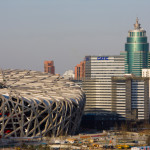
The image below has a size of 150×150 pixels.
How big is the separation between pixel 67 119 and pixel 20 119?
51.3 feet

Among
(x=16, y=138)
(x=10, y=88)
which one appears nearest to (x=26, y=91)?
(x=10, y=88)

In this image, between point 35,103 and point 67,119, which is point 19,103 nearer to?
point 35,103

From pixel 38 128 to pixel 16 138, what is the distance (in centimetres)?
809

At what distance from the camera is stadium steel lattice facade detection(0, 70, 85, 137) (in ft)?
537

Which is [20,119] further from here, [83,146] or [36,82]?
[36,82]

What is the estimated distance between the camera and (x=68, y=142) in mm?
165000

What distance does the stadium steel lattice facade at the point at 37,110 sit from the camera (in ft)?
537

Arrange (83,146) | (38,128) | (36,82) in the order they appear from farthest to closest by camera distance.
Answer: (36,82)
(38,128)
(83,146)

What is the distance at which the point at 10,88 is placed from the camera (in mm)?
178625

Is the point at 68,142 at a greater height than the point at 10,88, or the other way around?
the point at 10,88

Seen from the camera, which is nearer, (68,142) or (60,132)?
(68,142)

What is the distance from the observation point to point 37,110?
167000mm

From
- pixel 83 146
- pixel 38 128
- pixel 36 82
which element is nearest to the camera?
pixel 83 146

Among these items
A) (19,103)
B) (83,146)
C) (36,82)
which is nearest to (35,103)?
(19,103)
